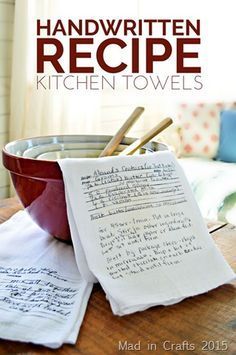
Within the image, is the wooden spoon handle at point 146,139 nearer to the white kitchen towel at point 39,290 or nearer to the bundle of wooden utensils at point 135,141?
the bundle of wooden utensils at point 135,141

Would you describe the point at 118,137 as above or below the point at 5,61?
below

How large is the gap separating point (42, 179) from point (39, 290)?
0.57 feet

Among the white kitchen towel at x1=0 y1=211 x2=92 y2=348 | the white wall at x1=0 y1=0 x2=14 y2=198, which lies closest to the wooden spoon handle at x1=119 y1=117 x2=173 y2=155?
the white kitchen towel at x1=0 y1=211 x2=92 y2=348

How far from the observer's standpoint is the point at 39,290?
1.92 ft

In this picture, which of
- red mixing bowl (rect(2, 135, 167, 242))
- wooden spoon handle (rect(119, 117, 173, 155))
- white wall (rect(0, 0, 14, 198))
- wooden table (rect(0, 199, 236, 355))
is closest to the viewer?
wooden table (rect(0, 199, 236, 355))

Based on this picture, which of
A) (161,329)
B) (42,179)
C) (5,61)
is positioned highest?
(5,61)

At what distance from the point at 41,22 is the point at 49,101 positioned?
1.34 ft

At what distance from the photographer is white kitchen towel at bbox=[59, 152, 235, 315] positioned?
1.89 feet

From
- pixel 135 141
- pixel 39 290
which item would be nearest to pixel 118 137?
pixel 135 141

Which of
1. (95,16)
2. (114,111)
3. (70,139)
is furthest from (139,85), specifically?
(70,139)

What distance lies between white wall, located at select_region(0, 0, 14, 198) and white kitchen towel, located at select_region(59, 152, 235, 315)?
5.59ft

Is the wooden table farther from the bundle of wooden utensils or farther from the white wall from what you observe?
the white wall

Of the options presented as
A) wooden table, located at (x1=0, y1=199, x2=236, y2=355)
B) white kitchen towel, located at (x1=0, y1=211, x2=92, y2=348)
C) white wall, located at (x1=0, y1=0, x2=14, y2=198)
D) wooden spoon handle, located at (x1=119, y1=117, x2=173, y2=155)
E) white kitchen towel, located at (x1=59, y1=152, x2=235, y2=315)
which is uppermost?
white wall, located at (x1=0, y1=0, x2=14, y2=198)

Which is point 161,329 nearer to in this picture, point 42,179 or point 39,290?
point 39,290
